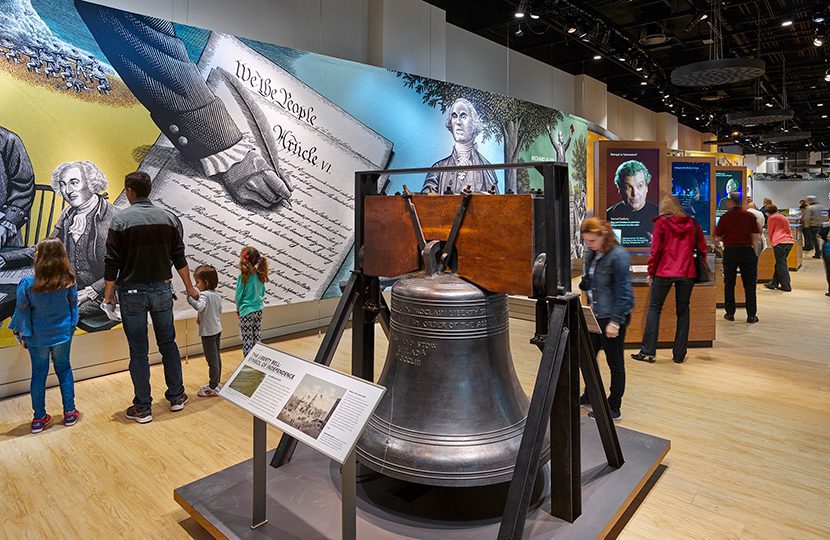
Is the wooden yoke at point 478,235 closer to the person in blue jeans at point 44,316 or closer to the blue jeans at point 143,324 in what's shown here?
the blue jeans at point 143,324

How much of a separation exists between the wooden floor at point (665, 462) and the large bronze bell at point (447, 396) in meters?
0.83

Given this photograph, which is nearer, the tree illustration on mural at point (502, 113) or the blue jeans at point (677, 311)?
the blue jeans at point (677, 311)

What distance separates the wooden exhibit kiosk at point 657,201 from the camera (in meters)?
5.57

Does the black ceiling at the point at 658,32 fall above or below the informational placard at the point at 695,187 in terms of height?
above

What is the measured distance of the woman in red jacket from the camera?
5.00 meters

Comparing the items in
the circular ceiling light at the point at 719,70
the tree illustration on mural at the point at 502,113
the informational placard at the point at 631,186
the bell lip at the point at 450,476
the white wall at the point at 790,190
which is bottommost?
the bell lip at the point at 450,476

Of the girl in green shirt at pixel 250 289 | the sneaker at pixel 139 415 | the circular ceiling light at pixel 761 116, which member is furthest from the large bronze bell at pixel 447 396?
the circular ceiling light at pixel 761 116

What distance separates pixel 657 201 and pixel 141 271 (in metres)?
5.27

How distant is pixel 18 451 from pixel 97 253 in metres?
→ 1.70

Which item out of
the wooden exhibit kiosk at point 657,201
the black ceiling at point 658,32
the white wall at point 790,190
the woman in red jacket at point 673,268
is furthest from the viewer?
the white wall at point 790,190

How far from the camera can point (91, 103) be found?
4.29 meters

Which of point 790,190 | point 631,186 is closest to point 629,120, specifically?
point 631,186

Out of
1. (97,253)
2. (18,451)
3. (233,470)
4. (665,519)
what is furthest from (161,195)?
(665,519)

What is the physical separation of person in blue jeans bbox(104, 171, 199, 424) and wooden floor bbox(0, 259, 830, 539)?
39cm
